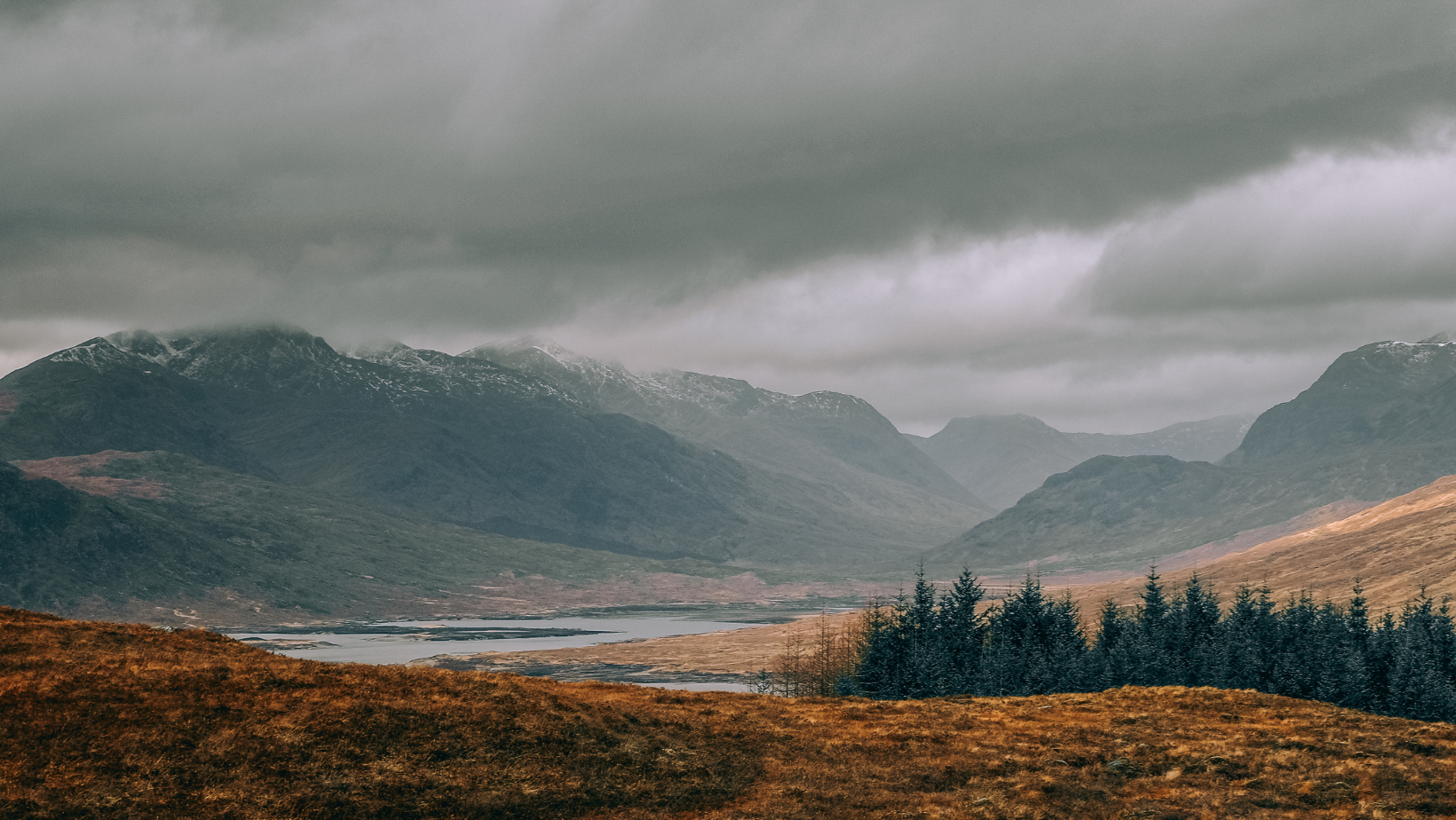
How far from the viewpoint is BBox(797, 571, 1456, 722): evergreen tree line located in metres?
126

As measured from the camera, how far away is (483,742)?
55.9 m

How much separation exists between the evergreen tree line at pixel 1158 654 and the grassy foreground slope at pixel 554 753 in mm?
54938

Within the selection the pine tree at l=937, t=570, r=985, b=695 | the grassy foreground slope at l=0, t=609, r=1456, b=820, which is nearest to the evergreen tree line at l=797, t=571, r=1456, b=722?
the pine tree at l=937, t=570, r=985, b=695

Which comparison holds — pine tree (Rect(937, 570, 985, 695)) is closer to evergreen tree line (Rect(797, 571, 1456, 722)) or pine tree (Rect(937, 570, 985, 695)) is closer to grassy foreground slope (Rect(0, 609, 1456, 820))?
evergreen tree line (Rect(797, 571, 1456, 722))

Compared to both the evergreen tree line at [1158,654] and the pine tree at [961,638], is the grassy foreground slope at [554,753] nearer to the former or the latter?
the evergreen tree line at [1158,654]

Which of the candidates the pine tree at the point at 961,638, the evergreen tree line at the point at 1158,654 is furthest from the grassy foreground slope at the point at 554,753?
the pine tree at the point at 961,638

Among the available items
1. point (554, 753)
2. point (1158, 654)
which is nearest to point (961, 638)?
point (1158, 654)

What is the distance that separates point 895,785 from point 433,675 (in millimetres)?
27887

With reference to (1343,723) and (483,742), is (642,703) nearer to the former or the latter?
(483,742)

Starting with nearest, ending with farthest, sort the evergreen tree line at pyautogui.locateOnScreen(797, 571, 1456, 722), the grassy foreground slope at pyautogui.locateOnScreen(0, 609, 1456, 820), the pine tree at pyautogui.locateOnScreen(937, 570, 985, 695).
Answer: the grassy foreground slope at pyautogui.locateOnScreen(0, 609, 1456, 820) → the evergreen tree line at pyautogui.locateOnScreen(797, 571, 1456, 722) → the pine tree at pyautogui.locateOnScreen(937, 570, 985, 695)

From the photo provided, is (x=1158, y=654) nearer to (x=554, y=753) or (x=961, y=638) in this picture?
(x=961, y=638)

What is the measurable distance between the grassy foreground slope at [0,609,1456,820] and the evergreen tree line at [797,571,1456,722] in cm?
5494

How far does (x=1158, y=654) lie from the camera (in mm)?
135875

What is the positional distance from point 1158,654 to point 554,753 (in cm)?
10174
